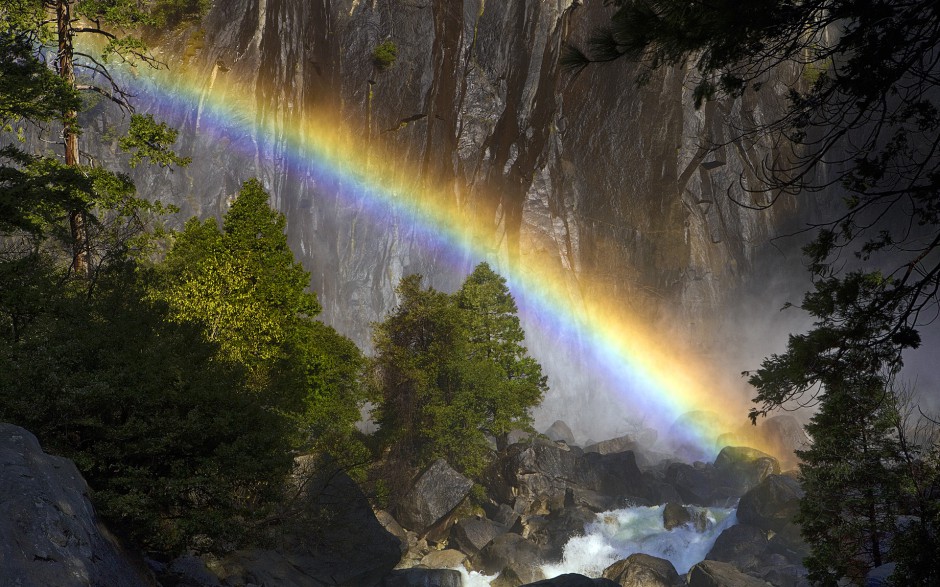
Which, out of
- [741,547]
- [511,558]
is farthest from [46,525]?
[741,547]

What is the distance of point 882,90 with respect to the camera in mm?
6824

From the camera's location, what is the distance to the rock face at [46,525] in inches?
254

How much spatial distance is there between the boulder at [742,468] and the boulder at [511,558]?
692 inches

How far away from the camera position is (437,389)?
35.0m

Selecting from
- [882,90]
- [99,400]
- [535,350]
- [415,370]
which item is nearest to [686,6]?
[882,90]

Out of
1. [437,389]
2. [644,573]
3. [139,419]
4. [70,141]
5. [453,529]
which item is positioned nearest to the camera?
[139,419]

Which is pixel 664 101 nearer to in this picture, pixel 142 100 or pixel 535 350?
pixel 535 350

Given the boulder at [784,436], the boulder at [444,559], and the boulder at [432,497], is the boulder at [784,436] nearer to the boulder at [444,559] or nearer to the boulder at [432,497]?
the boulder at [432,497]

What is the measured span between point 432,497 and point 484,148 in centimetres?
4484

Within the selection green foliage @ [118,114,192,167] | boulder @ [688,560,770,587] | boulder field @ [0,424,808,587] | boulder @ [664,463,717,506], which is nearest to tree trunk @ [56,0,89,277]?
green foliage @ [118,114,192,167]

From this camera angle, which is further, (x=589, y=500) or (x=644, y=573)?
(x=589, y=500)

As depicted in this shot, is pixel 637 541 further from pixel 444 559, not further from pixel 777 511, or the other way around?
pixel 444 559

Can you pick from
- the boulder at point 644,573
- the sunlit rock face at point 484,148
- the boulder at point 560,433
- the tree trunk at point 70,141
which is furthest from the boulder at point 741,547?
the sunlit rock face at point 484,148

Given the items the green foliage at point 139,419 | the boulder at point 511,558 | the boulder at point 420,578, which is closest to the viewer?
the green foliage at point 139,419
